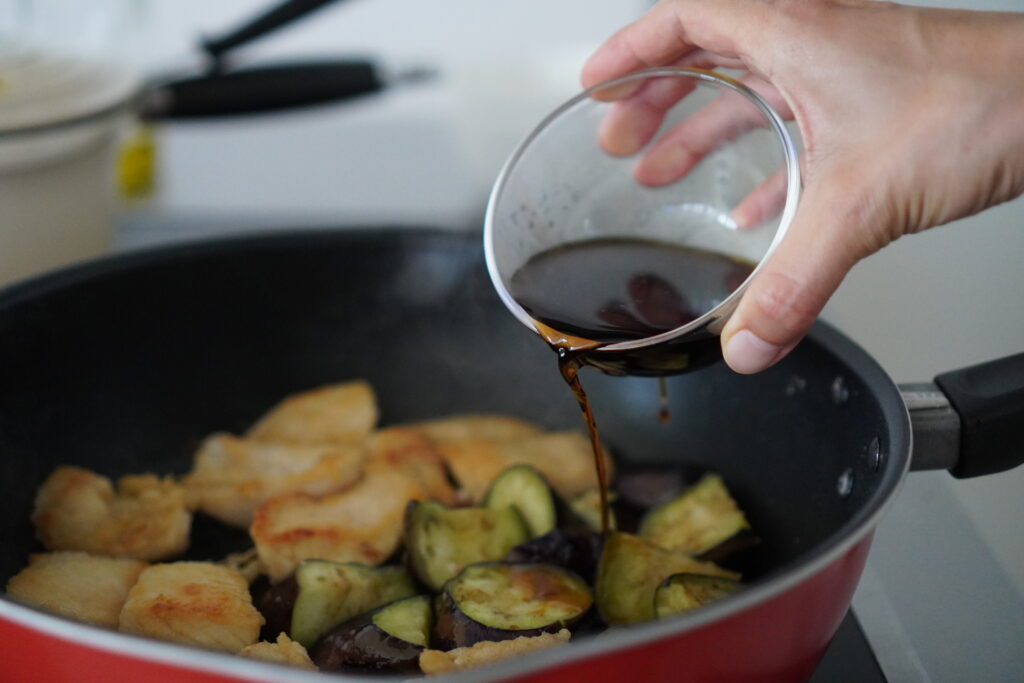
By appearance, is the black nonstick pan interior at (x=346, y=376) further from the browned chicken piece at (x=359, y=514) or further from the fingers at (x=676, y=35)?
the fingers at (x=676, y=35)

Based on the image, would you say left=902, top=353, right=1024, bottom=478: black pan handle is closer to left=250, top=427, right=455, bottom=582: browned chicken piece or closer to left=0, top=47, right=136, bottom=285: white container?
left=250, top=427, right=455, bottom=582: browned chicken piece

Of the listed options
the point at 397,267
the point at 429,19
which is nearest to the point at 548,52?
the point at 429,19

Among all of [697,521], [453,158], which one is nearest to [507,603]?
[697,521]

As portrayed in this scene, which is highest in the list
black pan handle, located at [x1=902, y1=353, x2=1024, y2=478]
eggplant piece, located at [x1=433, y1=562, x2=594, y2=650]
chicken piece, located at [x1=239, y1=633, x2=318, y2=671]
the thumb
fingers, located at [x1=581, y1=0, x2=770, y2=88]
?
fingers, located at [x1=581, y1=0, x2=770, y2=88]

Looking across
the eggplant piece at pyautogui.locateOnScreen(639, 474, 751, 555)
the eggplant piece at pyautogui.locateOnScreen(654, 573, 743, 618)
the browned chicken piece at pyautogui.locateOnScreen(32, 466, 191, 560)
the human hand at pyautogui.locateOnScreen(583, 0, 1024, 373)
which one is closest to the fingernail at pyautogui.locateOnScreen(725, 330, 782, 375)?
the human hand at pyautogui.locateOnScreen(583, 0, 1024, 373)

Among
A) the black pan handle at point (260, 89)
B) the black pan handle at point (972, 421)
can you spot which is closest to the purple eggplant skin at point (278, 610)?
the black pan handle at point (972, 421)
